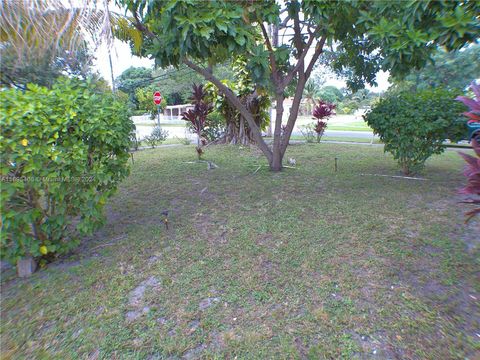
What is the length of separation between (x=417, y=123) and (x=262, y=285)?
4431mm

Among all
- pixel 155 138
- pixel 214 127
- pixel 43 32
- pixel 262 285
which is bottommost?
pixel 262 285

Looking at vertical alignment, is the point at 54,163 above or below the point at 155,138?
above

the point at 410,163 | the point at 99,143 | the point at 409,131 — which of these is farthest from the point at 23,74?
the point at 410,163

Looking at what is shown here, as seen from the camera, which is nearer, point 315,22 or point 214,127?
point 315,22

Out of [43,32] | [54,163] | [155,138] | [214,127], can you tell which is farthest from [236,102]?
[155,138]

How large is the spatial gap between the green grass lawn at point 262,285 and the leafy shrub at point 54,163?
0.45 meters

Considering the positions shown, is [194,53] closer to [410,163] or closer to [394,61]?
[394,61]

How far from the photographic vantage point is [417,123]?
539 centimetres

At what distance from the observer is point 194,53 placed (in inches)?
165

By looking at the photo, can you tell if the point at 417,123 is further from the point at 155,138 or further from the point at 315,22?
the point at 155,138

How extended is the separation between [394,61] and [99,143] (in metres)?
3.64

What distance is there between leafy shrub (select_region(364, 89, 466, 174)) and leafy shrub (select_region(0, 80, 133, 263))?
4.83 metres

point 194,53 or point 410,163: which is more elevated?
point 194,53

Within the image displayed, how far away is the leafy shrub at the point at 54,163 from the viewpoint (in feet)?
8.14
